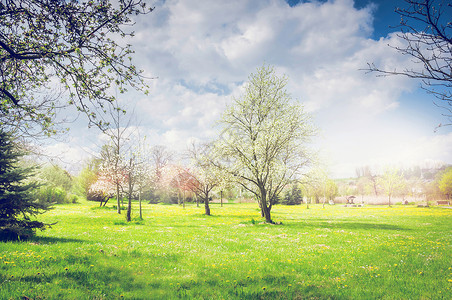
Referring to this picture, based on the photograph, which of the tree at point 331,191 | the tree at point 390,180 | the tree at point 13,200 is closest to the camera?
the tree at point 13,200

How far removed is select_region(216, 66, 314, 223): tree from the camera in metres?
22.9

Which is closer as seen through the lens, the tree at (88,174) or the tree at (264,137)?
the tree at (264,137)

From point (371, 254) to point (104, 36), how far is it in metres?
14.9

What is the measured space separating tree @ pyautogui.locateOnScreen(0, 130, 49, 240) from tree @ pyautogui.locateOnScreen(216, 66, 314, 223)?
50.4 ft

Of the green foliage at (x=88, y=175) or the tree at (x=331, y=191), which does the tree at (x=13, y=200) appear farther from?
the tree at (x=331, y=191)

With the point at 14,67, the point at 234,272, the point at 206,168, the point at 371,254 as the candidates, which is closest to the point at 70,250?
the point at 234,272

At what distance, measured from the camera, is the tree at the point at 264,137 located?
75.0 ft

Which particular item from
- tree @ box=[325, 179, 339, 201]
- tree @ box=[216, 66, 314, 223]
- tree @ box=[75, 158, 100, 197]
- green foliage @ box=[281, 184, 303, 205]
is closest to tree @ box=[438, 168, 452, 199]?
tree @ box=[325, 179, 339, 201]

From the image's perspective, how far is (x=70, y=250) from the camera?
9.40 metres

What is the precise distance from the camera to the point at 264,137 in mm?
22484

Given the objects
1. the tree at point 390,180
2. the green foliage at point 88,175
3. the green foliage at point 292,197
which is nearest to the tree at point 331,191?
the green foliage at point 292,197

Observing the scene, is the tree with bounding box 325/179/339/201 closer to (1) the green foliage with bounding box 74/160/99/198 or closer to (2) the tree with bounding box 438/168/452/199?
(2) the tree with bounding box 438/168/452/199

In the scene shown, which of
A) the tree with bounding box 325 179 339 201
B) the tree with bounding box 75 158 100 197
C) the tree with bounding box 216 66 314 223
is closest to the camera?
the tree with bounding box 216 66 314 223

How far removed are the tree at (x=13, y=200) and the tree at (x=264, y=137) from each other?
50.4ft
